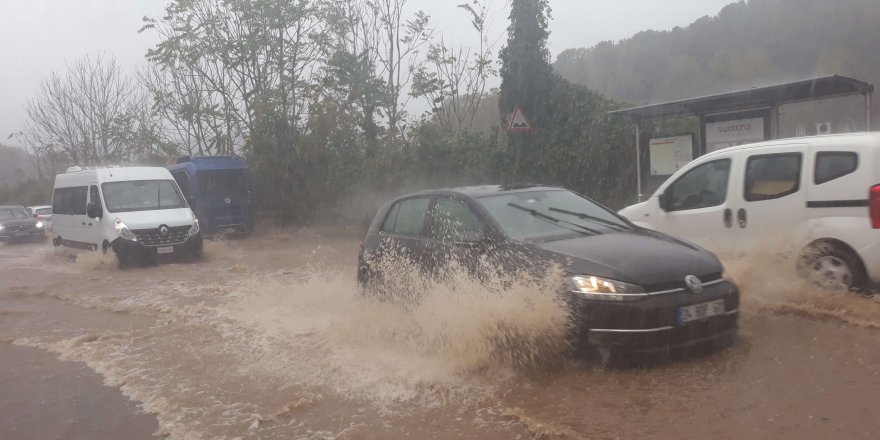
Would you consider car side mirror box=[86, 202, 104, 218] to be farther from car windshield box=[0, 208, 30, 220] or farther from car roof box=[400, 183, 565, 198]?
car windshield box=[0, 208, 30, 220]

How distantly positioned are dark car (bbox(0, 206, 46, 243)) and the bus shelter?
76.5 feet

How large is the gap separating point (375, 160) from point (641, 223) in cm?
1141

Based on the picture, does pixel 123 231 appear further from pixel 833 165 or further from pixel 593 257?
pixel 833 165

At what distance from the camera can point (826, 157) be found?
666 centimetres

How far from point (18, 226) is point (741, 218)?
26394 mm

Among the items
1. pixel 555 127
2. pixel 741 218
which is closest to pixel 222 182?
pixel 555 127

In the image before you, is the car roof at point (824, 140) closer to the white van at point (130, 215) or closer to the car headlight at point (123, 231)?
the white van at point (130, 215)

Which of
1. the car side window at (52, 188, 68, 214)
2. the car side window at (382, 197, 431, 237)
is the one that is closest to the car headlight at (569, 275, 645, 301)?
the car side window at (382, 197, 431, 237)

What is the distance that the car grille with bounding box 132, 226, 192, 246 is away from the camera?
14.2 meters

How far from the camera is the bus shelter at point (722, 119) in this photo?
9.84m

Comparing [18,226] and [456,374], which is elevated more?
[18,226]

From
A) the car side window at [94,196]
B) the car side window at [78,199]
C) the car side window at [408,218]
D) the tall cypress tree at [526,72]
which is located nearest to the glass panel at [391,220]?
the car side window at [408,218]

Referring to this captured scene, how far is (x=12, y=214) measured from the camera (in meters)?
26.3

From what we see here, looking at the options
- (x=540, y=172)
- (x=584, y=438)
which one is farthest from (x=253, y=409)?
(x=540, y=172)
